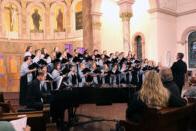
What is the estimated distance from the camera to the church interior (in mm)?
4316

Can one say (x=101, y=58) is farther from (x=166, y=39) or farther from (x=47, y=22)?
(x=47, y=22)

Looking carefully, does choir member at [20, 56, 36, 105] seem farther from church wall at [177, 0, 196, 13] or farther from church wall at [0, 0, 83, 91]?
church wall at [177, 0, 196, 13]

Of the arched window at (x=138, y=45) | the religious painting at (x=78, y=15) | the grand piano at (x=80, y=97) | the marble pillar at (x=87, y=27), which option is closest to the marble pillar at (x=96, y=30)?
the marble pillar at (x=87, y=27)

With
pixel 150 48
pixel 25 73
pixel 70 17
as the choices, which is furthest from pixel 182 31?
pixel 25 73

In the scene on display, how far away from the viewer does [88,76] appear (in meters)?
10.2

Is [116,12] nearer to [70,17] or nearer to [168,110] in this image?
[70,17]

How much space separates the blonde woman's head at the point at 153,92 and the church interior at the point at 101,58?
14 mm

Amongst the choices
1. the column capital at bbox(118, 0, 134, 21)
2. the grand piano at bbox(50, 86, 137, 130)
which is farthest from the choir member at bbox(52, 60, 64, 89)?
the column capital at bbox(118, 0, 134, 21)

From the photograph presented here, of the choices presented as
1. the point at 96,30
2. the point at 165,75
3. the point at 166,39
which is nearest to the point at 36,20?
the point at 96,30

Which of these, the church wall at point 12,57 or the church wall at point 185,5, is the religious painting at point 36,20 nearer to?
→ the church wall at point 12,57

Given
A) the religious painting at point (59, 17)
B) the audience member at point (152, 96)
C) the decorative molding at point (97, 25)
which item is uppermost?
the religious painting at point (59, 17)

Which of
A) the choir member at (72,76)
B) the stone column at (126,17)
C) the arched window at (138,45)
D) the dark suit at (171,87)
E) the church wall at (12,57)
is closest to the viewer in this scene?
the dark suit at (171,87)

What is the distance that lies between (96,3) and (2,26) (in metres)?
8.39

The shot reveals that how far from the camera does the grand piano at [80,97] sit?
6.25 m
